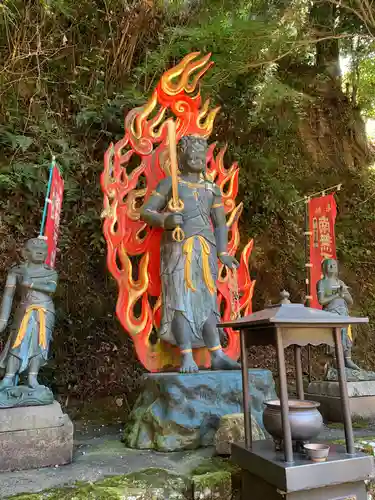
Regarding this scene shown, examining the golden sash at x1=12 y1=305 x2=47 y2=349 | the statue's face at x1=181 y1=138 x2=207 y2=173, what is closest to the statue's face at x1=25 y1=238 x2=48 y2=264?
the golden sash at x1=12 y1=305 x2=47 y2=349

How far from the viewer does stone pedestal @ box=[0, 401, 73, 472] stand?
3289mm

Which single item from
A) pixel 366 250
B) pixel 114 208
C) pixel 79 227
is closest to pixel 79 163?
pixel 79 227

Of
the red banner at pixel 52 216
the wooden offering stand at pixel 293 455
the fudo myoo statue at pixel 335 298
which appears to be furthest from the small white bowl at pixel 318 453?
the red banner at pixel 52 216

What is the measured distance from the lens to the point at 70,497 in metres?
2.68

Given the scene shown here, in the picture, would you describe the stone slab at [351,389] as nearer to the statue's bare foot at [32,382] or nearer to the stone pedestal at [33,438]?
the stone pedestal at [33,438]

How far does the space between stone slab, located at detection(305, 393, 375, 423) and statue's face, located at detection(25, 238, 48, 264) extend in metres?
3.43

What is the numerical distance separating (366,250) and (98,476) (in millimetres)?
7662

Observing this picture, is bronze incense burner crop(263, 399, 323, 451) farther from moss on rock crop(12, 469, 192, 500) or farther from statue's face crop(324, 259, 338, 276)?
statue's face crop(324, 259, 338, 276)

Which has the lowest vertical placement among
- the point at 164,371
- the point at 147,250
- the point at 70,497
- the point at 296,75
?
the point at 70,497

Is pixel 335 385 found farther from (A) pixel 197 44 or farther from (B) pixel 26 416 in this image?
(A) pixel 197 44

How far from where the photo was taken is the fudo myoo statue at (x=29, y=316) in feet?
12.1

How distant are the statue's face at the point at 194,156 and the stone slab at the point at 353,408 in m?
2.95

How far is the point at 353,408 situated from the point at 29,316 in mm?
3433

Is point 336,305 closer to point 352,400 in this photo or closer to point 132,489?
point 352,400
